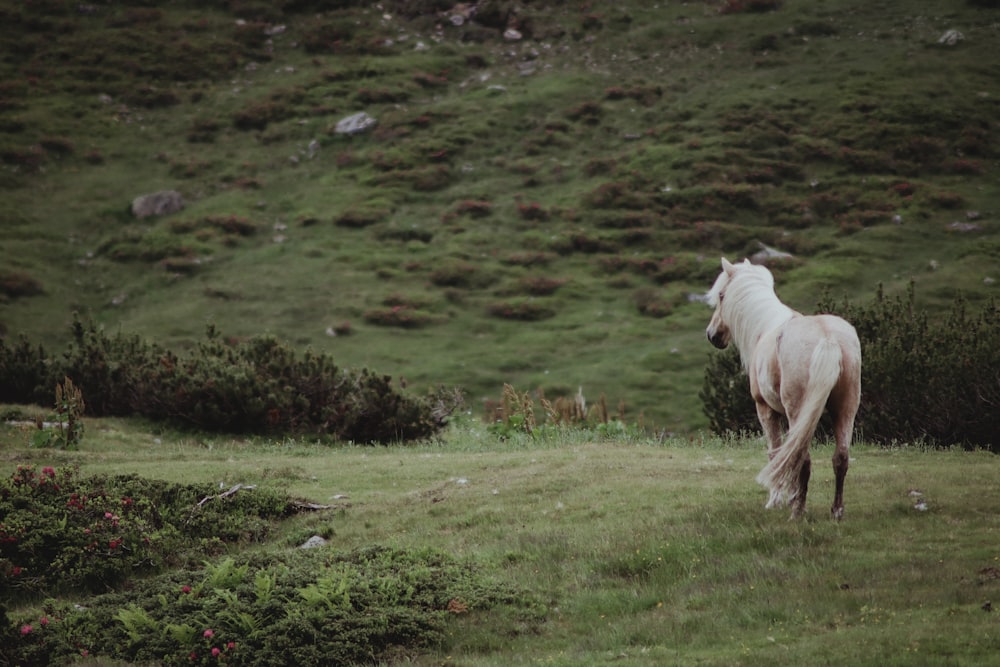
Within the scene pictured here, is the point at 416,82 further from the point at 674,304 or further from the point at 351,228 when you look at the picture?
the point at 674,304

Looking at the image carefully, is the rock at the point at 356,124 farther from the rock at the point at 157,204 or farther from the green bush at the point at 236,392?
the green bush at the point at 236,392

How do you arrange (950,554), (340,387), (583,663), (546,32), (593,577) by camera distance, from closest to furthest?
1. (583,663)
2. (950,554)
3. (593,577)
4. (340,387)
5. (546,32)

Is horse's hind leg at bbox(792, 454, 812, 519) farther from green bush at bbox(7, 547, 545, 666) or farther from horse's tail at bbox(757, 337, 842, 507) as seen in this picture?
green bush at bbox(7, 547, 545, 666)

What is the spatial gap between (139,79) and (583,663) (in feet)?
235

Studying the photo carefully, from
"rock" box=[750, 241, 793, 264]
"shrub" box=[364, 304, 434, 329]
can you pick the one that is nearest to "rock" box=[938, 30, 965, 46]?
"rock" box=[750, 241, 793, 264]

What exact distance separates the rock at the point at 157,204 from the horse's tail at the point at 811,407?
50682 mm

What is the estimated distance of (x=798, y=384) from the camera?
8.96 meters

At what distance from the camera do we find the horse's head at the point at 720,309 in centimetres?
1120

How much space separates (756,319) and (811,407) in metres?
2.02

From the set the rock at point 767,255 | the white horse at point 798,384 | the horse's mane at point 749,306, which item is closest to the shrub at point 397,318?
the rock at point 767,255

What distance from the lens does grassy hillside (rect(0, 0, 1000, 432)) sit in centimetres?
4175

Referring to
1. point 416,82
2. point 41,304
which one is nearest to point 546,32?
point 416,82

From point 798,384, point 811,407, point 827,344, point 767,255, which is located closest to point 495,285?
point 767,255

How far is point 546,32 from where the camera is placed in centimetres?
7488
